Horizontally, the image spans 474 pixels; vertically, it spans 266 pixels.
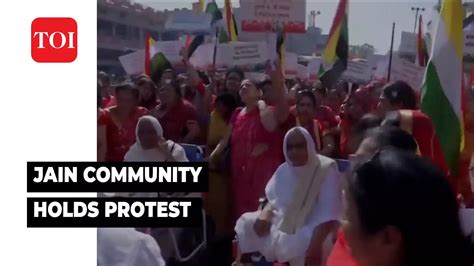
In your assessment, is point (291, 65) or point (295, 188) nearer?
point (291, 65)

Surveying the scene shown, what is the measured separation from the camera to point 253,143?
7.89 ft

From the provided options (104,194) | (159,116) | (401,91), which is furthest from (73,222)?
(401,91)

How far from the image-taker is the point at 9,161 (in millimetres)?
1937

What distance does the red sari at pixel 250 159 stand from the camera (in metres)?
2.31

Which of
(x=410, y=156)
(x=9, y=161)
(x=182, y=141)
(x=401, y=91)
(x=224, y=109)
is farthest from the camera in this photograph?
(x=401, y=91)

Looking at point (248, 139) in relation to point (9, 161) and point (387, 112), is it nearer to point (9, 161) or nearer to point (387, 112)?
point (387, 112)

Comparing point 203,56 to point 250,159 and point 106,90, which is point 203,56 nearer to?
point 250,159

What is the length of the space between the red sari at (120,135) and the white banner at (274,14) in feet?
1.29

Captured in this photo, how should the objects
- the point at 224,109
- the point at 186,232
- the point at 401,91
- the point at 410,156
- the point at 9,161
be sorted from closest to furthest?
1. the point at 410,156
2. the point at 9,161
3. the point at 186,232
4. the point at 224,109
5. the point at 401,91

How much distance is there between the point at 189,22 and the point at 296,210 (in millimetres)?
652

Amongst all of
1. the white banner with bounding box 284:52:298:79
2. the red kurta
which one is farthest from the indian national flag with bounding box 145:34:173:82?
the white banner with bounding box 284:52:298:79

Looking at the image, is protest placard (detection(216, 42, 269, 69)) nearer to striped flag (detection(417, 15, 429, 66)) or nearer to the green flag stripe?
striped flag (detection(417, 15, 429, 66))

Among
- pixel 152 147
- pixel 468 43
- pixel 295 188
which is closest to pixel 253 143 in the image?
pixel 295 188

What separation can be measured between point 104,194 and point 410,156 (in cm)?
93
